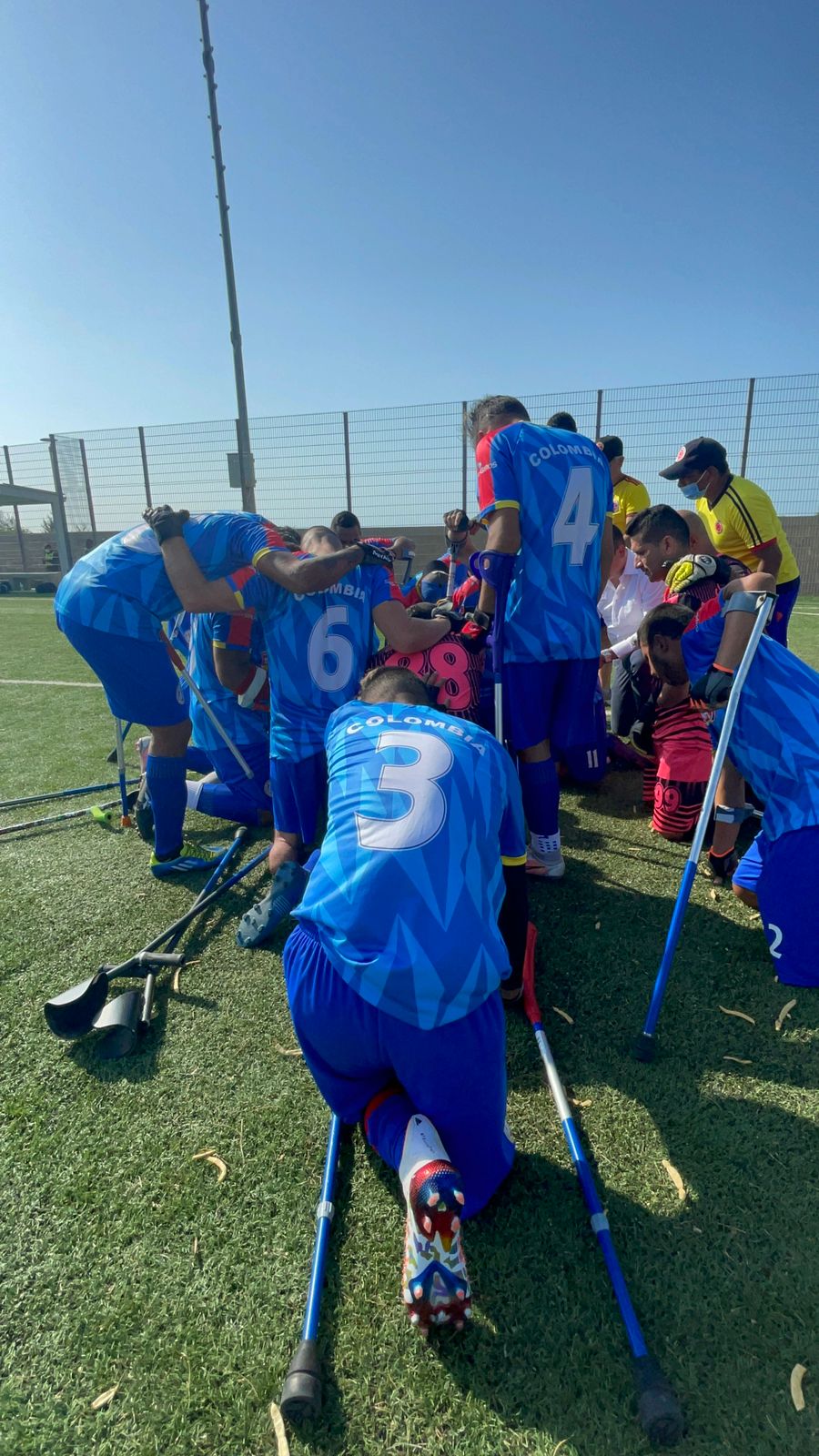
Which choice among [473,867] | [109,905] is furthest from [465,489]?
[473,867]

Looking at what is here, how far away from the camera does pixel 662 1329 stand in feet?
5.31

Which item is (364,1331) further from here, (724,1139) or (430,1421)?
(724,1139)

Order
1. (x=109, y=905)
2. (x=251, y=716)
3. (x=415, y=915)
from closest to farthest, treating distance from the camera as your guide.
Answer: (x=415, y=915)
(x=109, y=905)
(x=251, y=716)

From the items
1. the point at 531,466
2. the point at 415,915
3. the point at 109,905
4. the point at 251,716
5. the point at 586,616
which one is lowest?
the point at 109,905

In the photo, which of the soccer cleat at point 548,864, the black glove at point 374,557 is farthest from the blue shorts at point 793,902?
the black glove at point 374,557

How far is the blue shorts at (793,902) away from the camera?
2.51 metres

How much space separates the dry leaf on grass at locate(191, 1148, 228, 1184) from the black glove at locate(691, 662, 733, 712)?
223cm

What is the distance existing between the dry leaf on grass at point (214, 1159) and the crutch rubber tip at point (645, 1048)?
136 centimetres

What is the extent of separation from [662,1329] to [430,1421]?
1.80 feet

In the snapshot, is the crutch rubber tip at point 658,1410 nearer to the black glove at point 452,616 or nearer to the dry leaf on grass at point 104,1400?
the dry leaf on grass at point 104,1400

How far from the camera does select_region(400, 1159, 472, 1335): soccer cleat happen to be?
153cm

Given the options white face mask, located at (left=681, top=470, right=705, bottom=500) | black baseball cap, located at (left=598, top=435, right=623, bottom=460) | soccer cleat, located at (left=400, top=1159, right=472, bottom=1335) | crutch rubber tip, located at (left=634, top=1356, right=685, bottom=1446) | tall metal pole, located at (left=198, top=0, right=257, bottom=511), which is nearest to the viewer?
crutch rubber tip, located at (left=634, top=1356, right=685, bottom=1446)

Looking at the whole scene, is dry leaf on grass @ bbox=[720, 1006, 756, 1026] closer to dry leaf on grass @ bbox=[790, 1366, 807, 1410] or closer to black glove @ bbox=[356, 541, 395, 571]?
dry leaf on grass @ bbox=[790, 1366, 807, 1410]

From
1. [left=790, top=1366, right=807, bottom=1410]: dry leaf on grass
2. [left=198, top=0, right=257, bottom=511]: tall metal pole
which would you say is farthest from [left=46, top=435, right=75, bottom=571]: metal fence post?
[left=790, top=1366, right=807, bottom=1410]: dry leaf on grass
